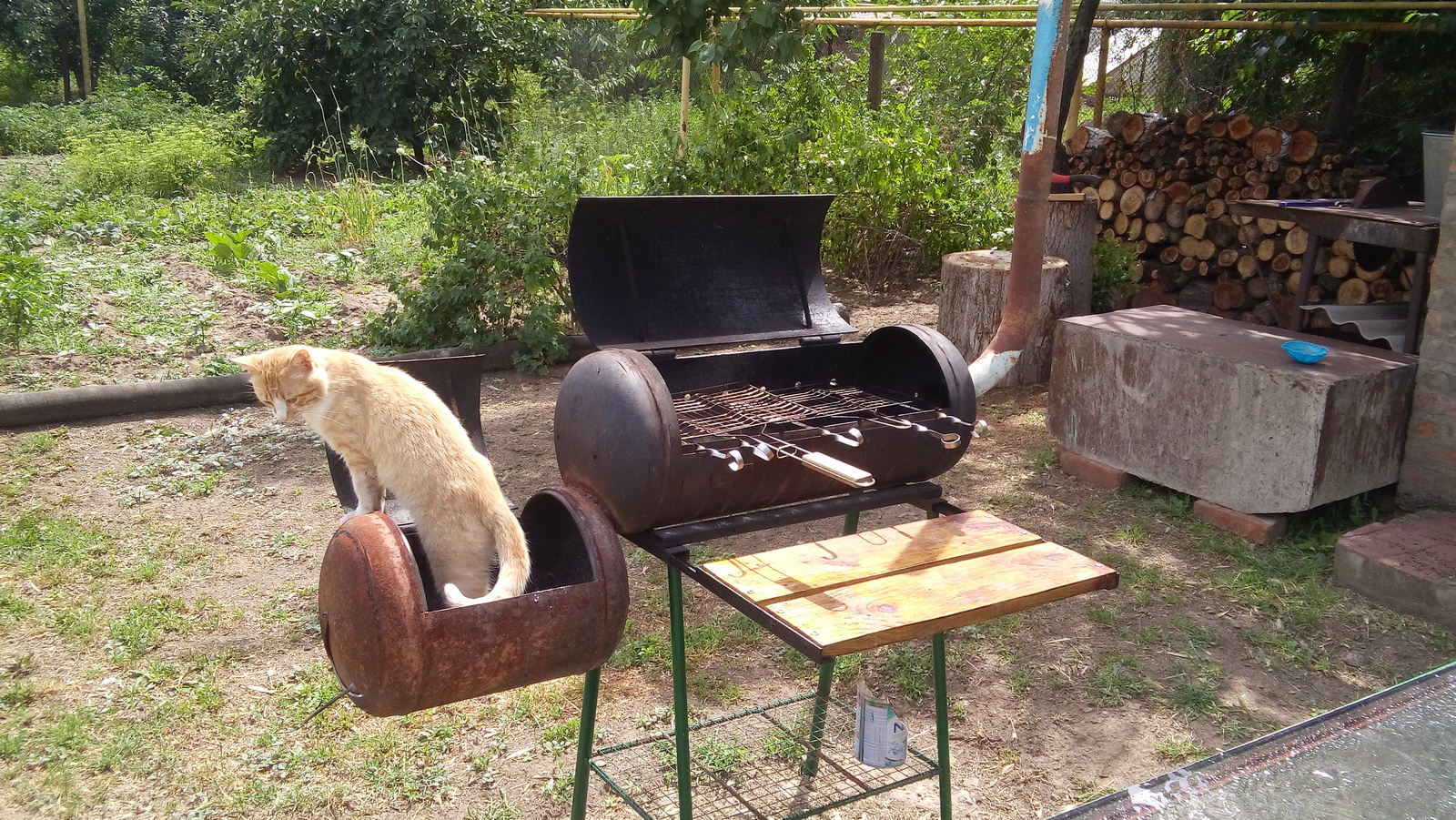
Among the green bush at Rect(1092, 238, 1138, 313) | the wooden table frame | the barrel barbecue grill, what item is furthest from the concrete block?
the barrel barbecue grill

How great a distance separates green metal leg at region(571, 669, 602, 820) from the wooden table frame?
4842mm

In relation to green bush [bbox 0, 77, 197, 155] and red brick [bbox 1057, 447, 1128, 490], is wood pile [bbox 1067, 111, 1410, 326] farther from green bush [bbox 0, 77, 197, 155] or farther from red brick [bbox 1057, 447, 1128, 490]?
green bush [bbox 0, 77, 197, 155]

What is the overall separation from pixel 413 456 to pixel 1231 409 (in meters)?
3.71

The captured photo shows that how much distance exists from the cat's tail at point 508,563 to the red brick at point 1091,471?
369 cm

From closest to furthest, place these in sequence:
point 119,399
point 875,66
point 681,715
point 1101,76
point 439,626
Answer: point 439,626, point 681,715, point 119,399, point 1101,76, point 875,66

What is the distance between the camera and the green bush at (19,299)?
6.43 meters

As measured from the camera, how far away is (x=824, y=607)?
6.68 feet

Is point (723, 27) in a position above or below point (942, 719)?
above

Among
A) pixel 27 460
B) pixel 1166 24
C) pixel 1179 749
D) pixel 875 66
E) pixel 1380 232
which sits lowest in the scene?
pixel 1179 749

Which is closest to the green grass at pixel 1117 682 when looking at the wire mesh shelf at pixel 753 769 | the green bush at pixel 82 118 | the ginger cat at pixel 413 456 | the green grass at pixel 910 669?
the green grass at pixel 910 669

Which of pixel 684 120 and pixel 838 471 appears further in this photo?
pixel 684 120

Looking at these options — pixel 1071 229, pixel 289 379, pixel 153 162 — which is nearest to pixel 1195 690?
pixel 289 379

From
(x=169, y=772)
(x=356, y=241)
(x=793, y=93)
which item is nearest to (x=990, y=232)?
(x=793, y=93)

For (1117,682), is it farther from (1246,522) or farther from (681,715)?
(681,715)
